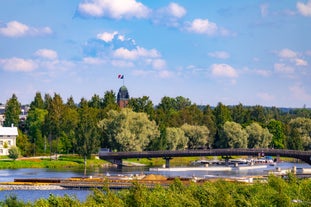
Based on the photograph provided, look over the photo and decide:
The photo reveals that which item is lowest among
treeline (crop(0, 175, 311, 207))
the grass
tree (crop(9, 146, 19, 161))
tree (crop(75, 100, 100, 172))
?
treeline (crop(0, 175, 311, 207))

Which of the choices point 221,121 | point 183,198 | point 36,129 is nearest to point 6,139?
point 36,129

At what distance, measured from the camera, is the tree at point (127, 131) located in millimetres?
154000

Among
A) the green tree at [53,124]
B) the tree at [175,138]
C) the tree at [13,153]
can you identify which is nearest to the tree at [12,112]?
the green tree at [53,124]

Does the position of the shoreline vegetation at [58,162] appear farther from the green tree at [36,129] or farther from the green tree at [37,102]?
the green tree at [37,102]

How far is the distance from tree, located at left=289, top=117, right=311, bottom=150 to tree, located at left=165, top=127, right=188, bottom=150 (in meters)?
32.2

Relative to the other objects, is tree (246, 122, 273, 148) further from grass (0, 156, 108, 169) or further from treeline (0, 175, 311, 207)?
treeline (0, 175, 311, 207)

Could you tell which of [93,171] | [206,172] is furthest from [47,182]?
[206,172]

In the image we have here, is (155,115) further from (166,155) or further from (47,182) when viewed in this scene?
(47,182)

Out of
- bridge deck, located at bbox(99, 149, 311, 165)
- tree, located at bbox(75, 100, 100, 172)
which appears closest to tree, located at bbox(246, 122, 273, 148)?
bridge deck, located at bbox(99, 149, 311, 165)

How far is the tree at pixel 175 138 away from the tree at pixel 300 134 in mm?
32178

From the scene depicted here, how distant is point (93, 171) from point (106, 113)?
1342 inches

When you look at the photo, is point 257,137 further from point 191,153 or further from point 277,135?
point 191,153

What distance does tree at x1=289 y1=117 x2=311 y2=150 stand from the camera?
18700 centimetres

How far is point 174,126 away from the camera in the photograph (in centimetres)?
Answer: 17988
